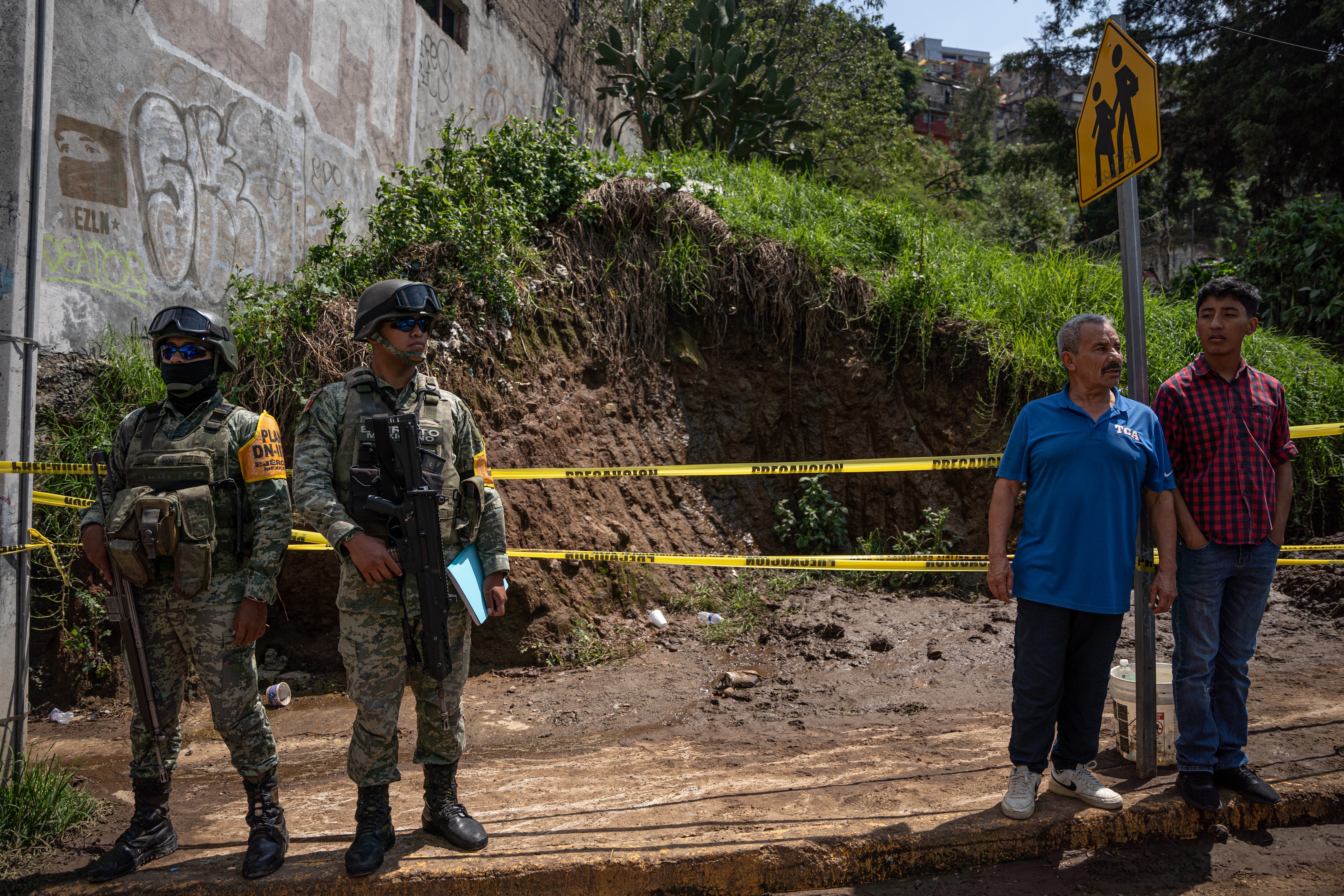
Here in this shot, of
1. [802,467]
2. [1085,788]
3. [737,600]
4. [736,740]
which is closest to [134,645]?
[736,740]

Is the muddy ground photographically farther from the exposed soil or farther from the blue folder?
the blue folder

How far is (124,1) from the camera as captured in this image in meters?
5.28

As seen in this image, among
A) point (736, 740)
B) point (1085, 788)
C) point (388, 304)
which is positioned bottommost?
point (736, 740)

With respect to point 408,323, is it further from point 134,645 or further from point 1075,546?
point 1075,546

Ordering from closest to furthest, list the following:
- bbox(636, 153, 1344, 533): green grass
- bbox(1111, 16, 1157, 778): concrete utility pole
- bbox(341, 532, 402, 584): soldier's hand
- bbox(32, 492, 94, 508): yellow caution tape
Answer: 1. bbox(341, 532, 402, 584): soldier's hand
2. bbox(1111, 16, 1157, 778): concrete utility pole
3. bbox(32, 492, 94, 508): yellow caution tape
4. bbox(636, 153, 1344, 533): green grass

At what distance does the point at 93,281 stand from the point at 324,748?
3.34m

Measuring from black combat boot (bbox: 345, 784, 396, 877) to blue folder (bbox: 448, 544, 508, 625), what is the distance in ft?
2.38


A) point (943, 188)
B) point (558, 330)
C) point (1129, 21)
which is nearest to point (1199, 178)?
point (1129, 21)

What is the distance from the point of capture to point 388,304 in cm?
296

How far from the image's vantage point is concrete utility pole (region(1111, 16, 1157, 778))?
3.37m

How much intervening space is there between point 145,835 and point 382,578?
1442 mm

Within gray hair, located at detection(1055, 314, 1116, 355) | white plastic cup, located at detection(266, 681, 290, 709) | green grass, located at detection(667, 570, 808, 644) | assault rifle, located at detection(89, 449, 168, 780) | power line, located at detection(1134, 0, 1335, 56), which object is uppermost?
power line, located at detection(1134, 0, 1335, 56)

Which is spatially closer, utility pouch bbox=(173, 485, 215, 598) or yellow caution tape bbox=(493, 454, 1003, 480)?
utility pouch bbox=(173, 485, 215, 598)

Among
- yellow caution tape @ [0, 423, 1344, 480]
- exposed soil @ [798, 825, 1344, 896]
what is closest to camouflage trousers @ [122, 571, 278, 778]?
yellow caution tape @ [0, 423, 1344, 480]
